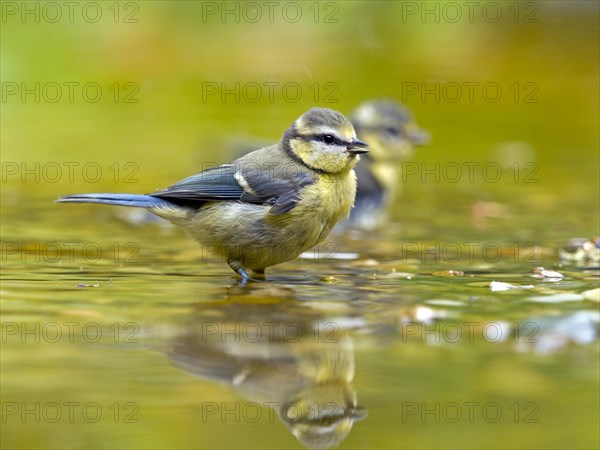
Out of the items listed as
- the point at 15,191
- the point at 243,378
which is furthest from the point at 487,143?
the point at 243,378

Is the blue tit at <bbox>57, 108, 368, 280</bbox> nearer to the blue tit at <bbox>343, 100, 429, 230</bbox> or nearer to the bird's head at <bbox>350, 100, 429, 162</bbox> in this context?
the blue tit at <bbox>343, 100, 429, 230</bbox>

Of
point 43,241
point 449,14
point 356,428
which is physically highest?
point 449,14

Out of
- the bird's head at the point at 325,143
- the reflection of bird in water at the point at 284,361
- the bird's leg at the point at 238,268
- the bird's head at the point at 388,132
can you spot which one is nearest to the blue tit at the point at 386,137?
the bird's head at the point at 388,132

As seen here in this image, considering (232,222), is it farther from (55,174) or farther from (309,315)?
(55,174)

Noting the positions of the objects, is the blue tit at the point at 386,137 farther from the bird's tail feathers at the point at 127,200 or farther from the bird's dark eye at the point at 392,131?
the bird's tail feathers at the point at 127,200

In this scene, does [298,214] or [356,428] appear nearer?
[356,428]

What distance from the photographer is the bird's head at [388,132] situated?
881cm

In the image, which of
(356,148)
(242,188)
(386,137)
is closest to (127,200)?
(242,188)

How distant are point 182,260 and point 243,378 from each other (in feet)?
7.64

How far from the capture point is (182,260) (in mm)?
5770

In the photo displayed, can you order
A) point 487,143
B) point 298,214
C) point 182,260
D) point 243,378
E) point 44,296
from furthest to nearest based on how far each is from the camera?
point 487,143 < point 182,260 < point 298,214 < point 44,296 < point 243,378

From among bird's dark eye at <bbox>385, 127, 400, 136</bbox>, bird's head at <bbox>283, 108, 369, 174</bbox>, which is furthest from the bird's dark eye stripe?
bird's dark eye at <bbox>385, 127, 400, 136</bbox>

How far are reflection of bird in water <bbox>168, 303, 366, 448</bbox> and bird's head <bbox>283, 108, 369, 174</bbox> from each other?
1.13 m

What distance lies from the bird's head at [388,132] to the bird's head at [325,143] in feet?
10.6
